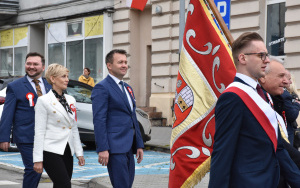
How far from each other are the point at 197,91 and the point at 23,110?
207cm

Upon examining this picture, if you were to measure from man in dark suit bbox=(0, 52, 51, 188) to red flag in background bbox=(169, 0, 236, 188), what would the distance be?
1736mm

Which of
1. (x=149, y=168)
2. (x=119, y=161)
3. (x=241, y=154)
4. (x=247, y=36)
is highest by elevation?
(x=247, y=36)

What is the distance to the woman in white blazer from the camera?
5395 mm

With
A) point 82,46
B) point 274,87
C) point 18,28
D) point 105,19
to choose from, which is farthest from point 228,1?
point 18,28

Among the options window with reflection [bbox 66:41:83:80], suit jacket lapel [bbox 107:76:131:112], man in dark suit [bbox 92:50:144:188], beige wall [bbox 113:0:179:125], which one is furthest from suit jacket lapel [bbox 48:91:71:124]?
window with reflection [bbox 66:41:83:80]

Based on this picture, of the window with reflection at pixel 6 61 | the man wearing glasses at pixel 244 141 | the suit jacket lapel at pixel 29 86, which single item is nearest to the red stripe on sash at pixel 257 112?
the man wearing glasses at pixel 244 141

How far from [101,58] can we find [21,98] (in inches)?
653

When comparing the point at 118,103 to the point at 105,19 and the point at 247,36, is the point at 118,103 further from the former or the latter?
the point at 105,19

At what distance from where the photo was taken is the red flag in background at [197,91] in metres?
5.16

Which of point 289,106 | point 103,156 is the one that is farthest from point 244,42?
point 289,106

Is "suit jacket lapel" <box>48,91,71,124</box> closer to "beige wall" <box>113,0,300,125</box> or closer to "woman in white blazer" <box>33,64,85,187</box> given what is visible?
"woman in white blazer" <box>33,64,85,187</box>

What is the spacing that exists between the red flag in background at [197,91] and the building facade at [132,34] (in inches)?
406

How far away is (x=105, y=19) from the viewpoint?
2200 centimetres

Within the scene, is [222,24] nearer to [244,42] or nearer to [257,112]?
[244,42]
